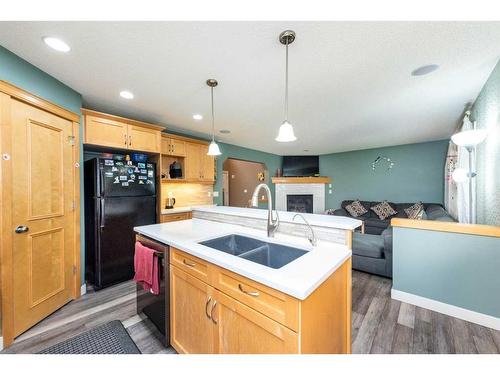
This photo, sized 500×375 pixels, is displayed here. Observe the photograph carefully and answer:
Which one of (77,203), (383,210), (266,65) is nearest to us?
(266,65)

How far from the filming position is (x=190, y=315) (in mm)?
1319

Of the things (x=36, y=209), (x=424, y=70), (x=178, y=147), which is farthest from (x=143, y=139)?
(x=424, y=70)

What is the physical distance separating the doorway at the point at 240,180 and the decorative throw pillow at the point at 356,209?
8.37ft

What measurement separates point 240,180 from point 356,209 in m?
4.10

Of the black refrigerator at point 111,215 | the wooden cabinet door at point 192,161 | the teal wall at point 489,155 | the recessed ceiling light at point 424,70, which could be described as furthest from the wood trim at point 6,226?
the teal wall at point 489,155

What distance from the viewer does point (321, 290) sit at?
3.13 ft

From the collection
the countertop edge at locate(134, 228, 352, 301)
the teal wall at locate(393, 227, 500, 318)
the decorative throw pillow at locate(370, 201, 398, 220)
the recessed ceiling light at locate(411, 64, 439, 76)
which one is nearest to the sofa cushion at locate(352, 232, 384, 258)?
the teal wall at locate(393, 227, 500, 318)

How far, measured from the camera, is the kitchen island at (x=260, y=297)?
837 mm

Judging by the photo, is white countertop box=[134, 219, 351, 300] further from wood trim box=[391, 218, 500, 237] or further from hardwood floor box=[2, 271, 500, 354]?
wood trim box=[391, 218, 500, 237]

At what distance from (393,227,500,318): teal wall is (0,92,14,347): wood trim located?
3704 millimetres

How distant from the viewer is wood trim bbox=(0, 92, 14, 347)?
1.52m

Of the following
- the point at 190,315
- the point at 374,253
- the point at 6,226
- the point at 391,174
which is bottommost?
the point at 374,253

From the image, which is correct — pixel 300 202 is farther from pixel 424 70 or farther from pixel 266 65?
pixel 266 65
